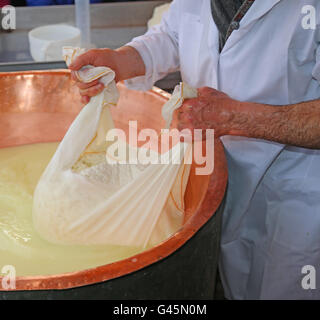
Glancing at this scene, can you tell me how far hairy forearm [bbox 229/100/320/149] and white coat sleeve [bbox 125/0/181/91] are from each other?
436mm

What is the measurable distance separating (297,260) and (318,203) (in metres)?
0.19

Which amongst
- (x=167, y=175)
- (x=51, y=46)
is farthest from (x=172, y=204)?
(x=51, y=46)

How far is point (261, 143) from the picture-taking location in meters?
1.27

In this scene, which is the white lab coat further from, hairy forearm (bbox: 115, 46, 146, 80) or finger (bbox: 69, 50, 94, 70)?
finger (bbox: 69, 50, 94, 70)

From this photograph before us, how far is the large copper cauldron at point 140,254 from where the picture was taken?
2.76 ft

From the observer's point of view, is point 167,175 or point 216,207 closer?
point 216,207

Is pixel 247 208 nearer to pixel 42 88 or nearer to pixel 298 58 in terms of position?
pixel 298 58

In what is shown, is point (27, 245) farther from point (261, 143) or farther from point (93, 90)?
point (261, 143)

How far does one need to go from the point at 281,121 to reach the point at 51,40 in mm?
1178

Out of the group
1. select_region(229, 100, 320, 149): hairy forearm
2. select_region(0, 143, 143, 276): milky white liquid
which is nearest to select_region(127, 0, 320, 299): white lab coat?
select_region(229, 100, 320, 149): hairy forearm

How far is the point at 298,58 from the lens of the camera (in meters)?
→ 1.14

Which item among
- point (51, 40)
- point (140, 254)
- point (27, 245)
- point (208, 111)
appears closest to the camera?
point (140, 254)

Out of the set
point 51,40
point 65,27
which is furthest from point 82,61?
point 65,27

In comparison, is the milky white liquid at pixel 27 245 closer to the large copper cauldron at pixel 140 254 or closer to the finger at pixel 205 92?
the large copper cauldron at pixel 140 254
